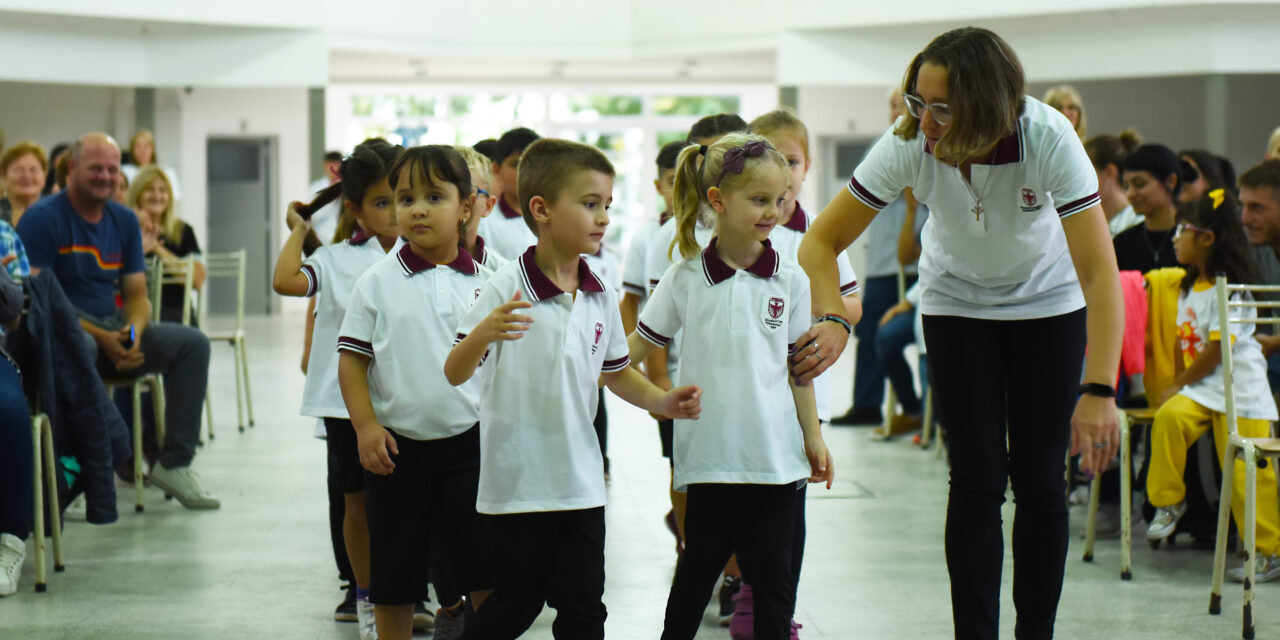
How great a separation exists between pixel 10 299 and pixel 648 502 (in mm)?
2297

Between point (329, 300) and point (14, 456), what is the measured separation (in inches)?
45.3

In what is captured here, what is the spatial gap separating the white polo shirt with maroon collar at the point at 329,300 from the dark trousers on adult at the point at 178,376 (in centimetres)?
193

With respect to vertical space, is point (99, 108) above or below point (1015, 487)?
above

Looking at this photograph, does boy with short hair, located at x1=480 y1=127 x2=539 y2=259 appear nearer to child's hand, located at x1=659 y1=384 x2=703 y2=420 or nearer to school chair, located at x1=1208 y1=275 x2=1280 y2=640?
child's hand, located at x1=659 y1=384 x2=703 y2=420

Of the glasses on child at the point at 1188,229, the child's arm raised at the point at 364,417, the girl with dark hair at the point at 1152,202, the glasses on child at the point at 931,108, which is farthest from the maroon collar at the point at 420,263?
the girl with dark hair at the point at 1152,202

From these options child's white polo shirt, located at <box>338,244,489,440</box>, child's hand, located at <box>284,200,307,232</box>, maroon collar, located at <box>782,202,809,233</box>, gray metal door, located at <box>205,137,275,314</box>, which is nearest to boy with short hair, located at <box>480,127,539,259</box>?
child's hand, located at <box>284,200,307,232</box>

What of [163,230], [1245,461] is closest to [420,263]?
[1245,461]

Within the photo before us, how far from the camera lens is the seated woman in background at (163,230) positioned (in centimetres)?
611

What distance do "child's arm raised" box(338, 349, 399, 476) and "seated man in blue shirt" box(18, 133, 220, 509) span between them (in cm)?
223

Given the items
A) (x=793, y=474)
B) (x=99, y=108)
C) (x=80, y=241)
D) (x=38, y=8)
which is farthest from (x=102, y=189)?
(x=99, y=108)

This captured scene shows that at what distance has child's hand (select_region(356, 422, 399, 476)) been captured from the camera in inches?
98.1

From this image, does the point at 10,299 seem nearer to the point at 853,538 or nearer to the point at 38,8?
the point at 853,538

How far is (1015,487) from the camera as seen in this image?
2.50m

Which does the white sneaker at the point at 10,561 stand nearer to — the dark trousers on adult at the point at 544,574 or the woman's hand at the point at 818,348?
the dark trousers on adult at the point at 544,574
